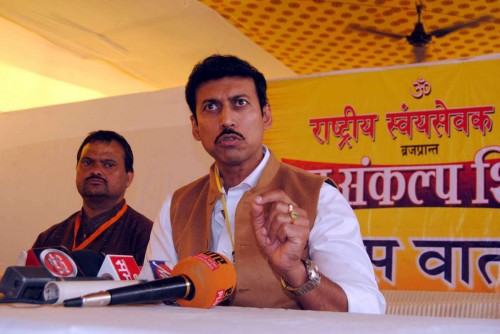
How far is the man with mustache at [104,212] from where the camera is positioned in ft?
10.0

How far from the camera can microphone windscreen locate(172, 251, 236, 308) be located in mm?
969

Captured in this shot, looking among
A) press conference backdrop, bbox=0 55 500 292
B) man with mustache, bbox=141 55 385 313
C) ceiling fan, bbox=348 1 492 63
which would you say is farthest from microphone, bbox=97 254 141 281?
ceiling fan, bbox=348 1 492 63

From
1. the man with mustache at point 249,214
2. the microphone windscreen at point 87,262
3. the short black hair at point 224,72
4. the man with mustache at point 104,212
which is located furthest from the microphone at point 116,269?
the man with mustache at point 104,212

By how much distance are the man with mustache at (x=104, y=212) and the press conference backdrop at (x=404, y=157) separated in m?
0.64

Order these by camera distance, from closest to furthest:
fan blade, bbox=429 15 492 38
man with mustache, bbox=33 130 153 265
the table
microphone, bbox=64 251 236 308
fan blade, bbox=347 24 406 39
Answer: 1. the table
2. microphone, bbox=64 251 236 308
3. man with mustache, bbox=33 130 153 265
4. fan blade, bbox=429 15 492 38
5. fan blade, bbox=347 24 406 39

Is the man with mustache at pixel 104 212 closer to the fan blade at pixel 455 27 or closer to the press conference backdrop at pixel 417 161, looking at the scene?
the press conference backdrop at pixel 417 161

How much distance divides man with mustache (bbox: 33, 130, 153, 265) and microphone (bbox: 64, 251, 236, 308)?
6.60 ft

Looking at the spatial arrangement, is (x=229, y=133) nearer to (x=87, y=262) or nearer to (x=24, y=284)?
(x=87, y=262)

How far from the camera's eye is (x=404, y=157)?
3359 mm

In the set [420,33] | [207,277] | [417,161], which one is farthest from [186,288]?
[420,33]

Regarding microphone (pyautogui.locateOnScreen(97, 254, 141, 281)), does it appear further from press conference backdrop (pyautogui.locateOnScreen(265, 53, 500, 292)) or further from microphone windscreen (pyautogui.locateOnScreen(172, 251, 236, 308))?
press conference backdrop (pyautogui.locateOnScreen(265, 53, 500, 292))

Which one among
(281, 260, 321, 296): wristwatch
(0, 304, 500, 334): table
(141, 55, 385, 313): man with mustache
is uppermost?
(141, 55, 385, 313): man with mustache

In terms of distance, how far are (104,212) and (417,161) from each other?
165 cm

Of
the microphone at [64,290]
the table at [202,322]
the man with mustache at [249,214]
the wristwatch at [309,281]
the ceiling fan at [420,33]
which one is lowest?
the table at [202,322]
